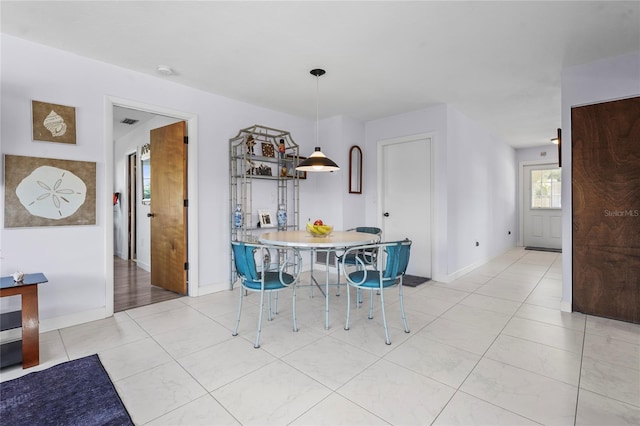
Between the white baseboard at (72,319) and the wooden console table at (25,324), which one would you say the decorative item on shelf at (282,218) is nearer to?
the white baseboard at (72,319)

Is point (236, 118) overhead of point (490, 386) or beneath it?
overhead

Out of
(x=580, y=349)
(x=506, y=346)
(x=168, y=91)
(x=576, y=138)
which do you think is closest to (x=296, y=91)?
(x=168, y=91)

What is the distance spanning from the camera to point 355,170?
16.9ft

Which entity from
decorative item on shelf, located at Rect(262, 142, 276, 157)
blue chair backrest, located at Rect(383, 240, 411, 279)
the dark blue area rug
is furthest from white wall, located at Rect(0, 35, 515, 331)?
blue chair backrest, located at Rect(383, 240, 411, 279)

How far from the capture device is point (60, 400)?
1.78 meters

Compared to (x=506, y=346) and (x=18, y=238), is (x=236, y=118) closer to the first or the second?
(x=18, y=238)

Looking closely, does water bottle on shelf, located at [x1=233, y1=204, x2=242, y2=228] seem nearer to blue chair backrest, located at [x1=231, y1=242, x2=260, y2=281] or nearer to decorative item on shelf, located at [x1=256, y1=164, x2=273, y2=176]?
decorative item on shelf, located at [x1=256, y1=164, x2=273, y2=176]

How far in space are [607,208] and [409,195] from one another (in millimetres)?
2317

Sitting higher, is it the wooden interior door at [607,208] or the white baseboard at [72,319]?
the wooden interior door at [607,208]

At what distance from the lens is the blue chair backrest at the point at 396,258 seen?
2.53 m

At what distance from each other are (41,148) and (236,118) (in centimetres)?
210

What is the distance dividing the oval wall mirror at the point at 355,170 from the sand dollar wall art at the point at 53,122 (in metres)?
3.48

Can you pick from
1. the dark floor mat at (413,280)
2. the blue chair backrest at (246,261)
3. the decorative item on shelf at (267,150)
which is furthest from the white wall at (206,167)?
the blue chair backrest at (246,261)

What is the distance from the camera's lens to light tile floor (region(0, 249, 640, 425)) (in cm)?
168
